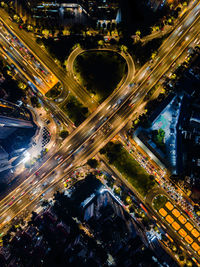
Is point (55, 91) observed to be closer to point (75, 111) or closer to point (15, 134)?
point (75, 111)

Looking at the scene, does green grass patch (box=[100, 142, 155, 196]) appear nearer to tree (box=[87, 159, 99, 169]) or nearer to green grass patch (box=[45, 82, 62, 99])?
tree (box=[87, 159, 99, 169])

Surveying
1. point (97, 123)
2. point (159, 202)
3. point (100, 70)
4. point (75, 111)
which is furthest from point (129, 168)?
point (100, 70)

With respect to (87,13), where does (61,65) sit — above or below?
below

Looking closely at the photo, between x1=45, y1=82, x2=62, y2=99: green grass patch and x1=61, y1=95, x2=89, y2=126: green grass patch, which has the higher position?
x1=45, y1=82, x2=62, y2=99: green grass patch

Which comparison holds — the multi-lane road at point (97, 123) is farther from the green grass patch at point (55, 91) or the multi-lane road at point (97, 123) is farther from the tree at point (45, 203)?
the tree at point (45, 203)

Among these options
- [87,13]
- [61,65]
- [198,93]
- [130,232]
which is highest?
[87,13]

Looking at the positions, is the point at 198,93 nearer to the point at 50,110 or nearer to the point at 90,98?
the point at 90,98

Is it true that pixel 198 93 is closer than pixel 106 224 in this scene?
No

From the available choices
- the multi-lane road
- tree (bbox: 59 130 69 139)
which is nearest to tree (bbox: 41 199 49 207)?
the multi-lane road

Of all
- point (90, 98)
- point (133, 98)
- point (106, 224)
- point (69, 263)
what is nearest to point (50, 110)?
point (90, 98)
